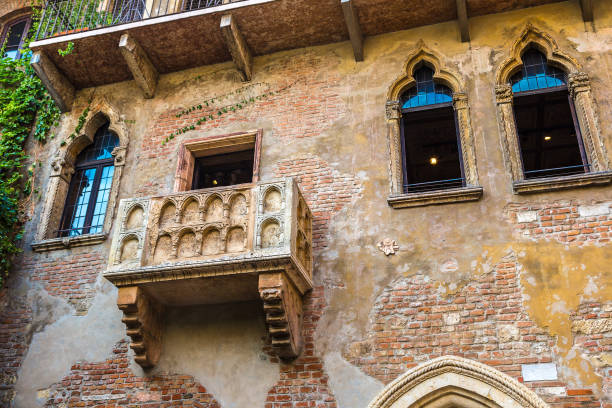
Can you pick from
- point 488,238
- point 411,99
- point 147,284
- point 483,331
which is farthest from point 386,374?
point 411,99

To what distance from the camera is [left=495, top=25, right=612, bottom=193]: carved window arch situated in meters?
6.95

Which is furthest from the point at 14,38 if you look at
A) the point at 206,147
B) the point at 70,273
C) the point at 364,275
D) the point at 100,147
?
the point at 364,275

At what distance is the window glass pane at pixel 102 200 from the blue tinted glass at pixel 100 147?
288 millimetres

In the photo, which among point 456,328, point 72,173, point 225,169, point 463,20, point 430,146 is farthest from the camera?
point 430,146

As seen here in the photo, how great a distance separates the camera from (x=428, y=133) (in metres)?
10.1

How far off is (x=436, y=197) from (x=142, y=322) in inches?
146

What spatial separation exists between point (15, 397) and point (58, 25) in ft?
19.4

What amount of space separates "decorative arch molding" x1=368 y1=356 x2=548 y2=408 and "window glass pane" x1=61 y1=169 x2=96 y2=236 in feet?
16.6

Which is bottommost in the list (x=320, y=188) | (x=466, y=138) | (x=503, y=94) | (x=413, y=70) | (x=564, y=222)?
(x=564, y=222)

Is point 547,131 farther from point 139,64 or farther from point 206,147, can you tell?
point 139,64

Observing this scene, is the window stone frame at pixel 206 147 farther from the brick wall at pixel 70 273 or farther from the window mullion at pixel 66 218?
the window mullion at pixel 66 218

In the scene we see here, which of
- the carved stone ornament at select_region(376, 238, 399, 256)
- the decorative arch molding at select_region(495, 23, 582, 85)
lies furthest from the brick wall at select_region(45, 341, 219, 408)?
the decorative arch molding at select_region(495, 23, 582, 85)

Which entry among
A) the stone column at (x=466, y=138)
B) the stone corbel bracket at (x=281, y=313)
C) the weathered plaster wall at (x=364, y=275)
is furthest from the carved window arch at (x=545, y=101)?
the stone corbel bracket at (x=281, y=313)

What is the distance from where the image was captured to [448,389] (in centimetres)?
614
